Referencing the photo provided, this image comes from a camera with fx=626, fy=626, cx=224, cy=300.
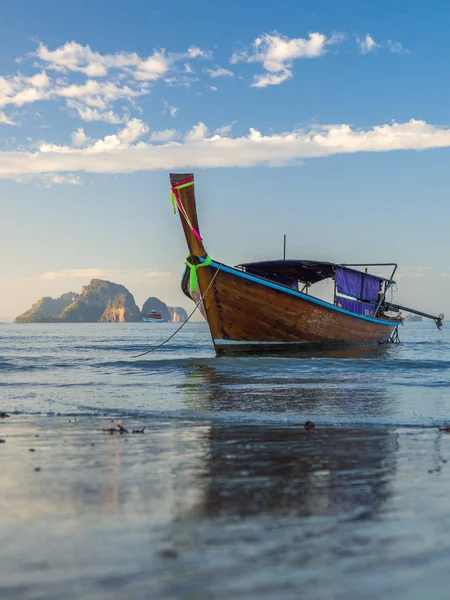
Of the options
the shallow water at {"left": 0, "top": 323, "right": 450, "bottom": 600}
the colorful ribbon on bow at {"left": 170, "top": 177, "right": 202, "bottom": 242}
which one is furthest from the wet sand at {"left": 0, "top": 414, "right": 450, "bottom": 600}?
the colorful ribbon on bow at {"left": 170, "top": 177, "right": 202, "bottom": 242}

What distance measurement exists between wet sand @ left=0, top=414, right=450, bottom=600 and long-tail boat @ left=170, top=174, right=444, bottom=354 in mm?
15361

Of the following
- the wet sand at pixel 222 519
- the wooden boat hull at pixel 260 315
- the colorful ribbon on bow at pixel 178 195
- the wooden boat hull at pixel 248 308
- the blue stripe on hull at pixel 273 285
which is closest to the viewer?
the wet sand at pixel 222 519

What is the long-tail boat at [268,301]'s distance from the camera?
22.3 meters

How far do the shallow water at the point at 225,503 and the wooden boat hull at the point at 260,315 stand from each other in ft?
38.9

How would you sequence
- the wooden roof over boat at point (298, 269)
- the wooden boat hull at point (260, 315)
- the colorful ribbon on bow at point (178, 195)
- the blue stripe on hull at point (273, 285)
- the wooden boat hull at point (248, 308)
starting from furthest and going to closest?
1. the wooden roof over boat at point (298, 269)
2. the wooden boat hull at point (260, 315)
3. the blue stripe on hull at point (273, 285)
4. the wooden boat hull at point (248, 308)
5. the colorful ribbon on bow at point (178, 195)

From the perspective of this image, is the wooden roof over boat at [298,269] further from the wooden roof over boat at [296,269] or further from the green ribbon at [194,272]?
the green ribbon at [194,272]

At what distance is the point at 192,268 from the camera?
880 inches

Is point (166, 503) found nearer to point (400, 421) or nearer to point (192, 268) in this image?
point (400, 421)

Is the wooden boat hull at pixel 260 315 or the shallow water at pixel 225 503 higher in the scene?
the wooden boat hull at pixel 260 315

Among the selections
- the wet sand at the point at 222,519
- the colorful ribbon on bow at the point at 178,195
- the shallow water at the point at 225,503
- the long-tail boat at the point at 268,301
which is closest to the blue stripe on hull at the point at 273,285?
the long-tail boat at the point at 268,301

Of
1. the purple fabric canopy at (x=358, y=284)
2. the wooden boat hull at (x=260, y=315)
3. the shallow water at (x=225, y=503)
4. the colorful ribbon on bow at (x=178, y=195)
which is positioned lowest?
the shallow water at (x=225, y=503)

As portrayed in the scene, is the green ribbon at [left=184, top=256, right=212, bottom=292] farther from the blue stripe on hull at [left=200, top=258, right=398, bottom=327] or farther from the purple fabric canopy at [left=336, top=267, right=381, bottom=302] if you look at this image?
the purple fabric canopy at [left=336, top=267, right=381, bottom=302]

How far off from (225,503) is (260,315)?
1879 cm

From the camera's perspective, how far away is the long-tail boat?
22312 mm
